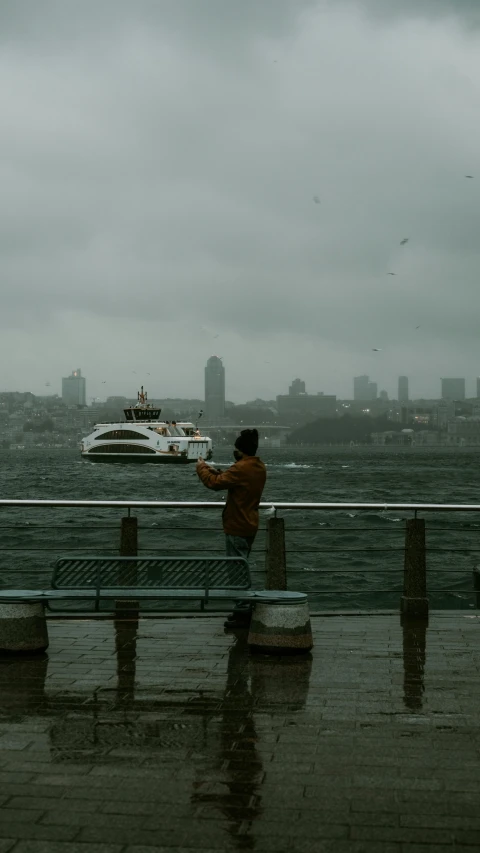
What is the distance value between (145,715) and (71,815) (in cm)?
162

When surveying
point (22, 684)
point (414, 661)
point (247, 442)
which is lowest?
point (414, 661)

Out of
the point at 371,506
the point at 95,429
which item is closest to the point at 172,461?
the point at 95,429

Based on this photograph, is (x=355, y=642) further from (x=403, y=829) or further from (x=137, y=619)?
(x=403, y=829)

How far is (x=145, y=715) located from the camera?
577 centimetres

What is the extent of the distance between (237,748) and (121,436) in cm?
12712

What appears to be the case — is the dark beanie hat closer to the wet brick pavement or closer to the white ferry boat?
the wet brick pavement

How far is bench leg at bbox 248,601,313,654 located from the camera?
7715 mm

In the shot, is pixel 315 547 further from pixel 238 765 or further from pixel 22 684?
pixel 238 765

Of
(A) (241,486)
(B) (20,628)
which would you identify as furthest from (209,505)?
(B) (20,628)

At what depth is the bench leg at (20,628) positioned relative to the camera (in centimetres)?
761

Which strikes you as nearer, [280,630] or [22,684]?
[22,684]

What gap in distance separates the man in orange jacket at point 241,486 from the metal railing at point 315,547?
334 millimetres

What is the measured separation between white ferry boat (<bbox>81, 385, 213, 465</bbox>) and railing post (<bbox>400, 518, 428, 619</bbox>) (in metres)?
115

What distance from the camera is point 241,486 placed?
867 cm
